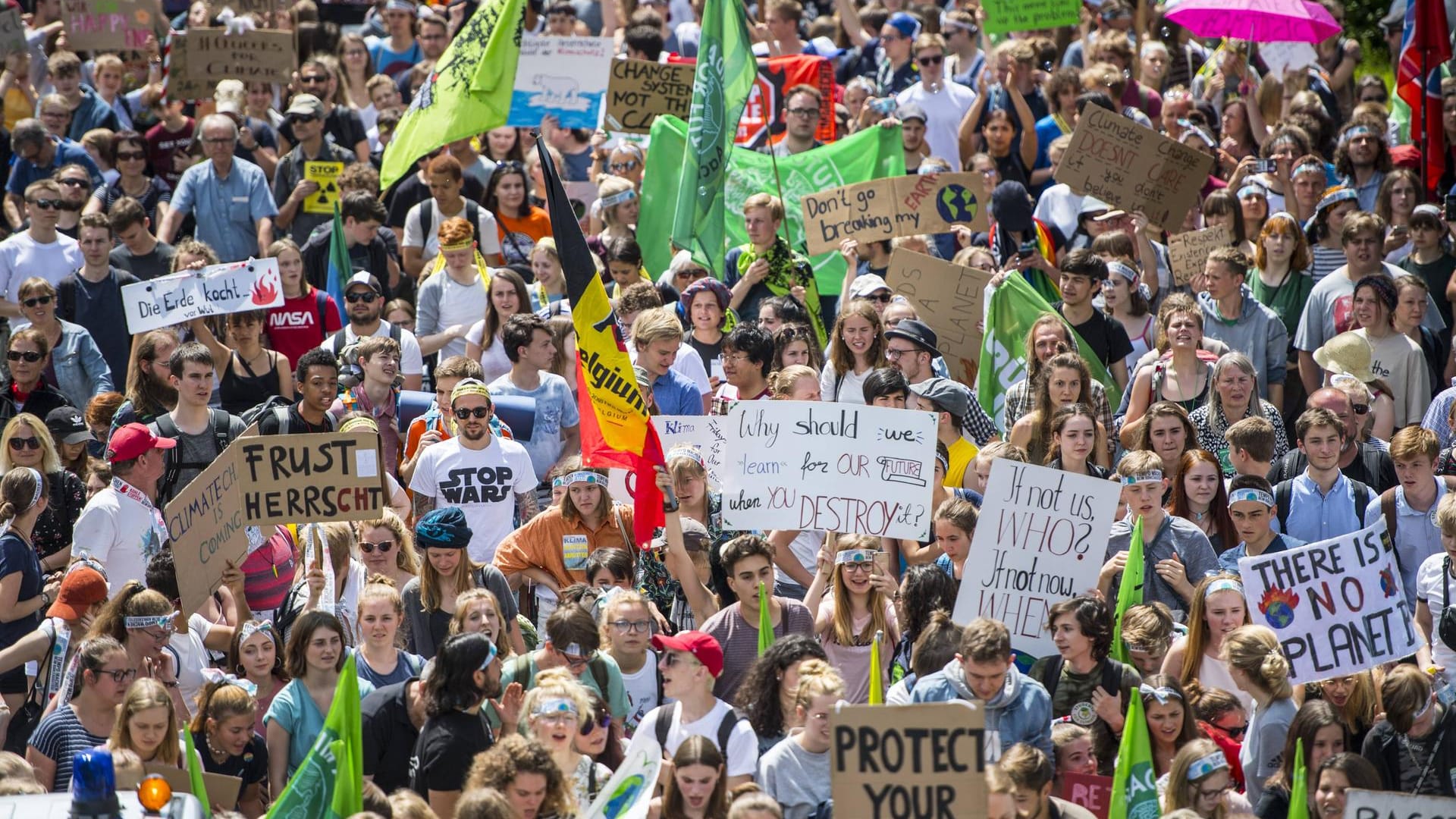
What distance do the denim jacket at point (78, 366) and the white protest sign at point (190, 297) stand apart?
38cm

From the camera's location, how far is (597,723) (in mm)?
7625

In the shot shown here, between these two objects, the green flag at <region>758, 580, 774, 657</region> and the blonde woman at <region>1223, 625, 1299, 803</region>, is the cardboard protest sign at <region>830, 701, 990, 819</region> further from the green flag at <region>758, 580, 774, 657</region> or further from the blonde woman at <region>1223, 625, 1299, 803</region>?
the green flag at <region>758, 580, 774, 657</region>

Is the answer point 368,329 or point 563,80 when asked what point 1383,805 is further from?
point 563,80

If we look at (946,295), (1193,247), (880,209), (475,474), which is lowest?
(475,474)

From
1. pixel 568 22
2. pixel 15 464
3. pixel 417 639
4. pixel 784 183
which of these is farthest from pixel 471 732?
pixel 568 22

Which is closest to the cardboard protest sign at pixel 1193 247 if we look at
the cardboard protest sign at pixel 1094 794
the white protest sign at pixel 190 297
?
the white protest sign at pixel 190 297

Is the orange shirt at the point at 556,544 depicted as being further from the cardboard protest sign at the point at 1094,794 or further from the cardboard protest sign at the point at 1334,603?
the cardboard protest sign at the point at 1334,603

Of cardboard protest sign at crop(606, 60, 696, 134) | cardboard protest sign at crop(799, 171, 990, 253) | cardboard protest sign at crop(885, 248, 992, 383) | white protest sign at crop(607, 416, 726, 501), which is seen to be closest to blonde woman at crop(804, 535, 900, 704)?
white protest sign at crop(607, 416, 726, 501)

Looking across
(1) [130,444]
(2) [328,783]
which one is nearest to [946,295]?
(1) [130,444]

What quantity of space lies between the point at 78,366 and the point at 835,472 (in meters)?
5.02

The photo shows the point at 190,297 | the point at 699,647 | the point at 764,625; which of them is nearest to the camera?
the point at 699,647

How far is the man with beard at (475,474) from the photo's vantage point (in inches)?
392

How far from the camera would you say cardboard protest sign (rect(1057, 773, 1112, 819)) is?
7.46 metres

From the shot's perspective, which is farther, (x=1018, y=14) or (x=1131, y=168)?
(x=1018, y=14)
